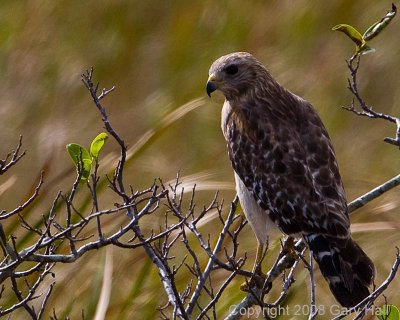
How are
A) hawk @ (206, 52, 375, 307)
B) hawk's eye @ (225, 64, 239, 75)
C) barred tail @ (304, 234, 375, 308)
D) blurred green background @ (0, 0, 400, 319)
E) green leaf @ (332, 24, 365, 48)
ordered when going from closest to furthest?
1. green leaf @ (332, 24, 365, 48)
2. barred tail @ (304, 234, 375, 308)
3. hawk @ (206, 52, 375, 307)
4. hawk's eye @ (225, 64, 239, 75)
5. blurred green background @ (0, 0, 400, 319)

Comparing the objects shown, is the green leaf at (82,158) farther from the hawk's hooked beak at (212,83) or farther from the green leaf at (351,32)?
the hawk's hooked beak at (212,83)

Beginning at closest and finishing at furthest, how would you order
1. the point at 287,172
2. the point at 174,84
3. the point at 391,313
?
the point at 391,313
the point at 287,172
the point at 174,84

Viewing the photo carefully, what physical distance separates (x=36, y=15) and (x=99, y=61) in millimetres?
834

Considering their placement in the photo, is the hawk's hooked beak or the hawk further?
the hawk's hooked beak

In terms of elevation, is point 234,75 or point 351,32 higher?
point 234,75

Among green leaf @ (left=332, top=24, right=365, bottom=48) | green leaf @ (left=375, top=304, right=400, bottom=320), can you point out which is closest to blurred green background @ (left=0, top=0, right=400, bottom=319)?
green leaf @ (left=332, top=24, right=365, bottom=48)

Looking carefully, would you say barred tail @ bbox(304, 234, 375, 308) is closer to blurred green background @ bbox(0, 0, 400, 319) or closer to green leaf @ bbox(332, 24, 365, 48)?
green leaf @ bbox(332, 24, 365, 48)

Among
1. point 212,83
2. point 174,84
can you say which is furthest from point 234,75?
point 174,84

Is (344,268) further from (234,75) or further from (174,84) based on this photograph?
(174,84)

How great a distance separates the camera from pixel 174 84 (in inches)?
357

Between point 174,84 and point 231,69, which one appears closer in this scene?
point 231,69

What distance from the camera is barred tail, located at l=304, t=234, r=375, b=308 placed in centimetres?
521

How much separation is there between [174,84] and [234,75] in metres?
2.66

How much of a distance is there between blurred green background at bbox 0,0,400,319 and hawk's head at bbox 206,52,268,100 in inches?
31.0
